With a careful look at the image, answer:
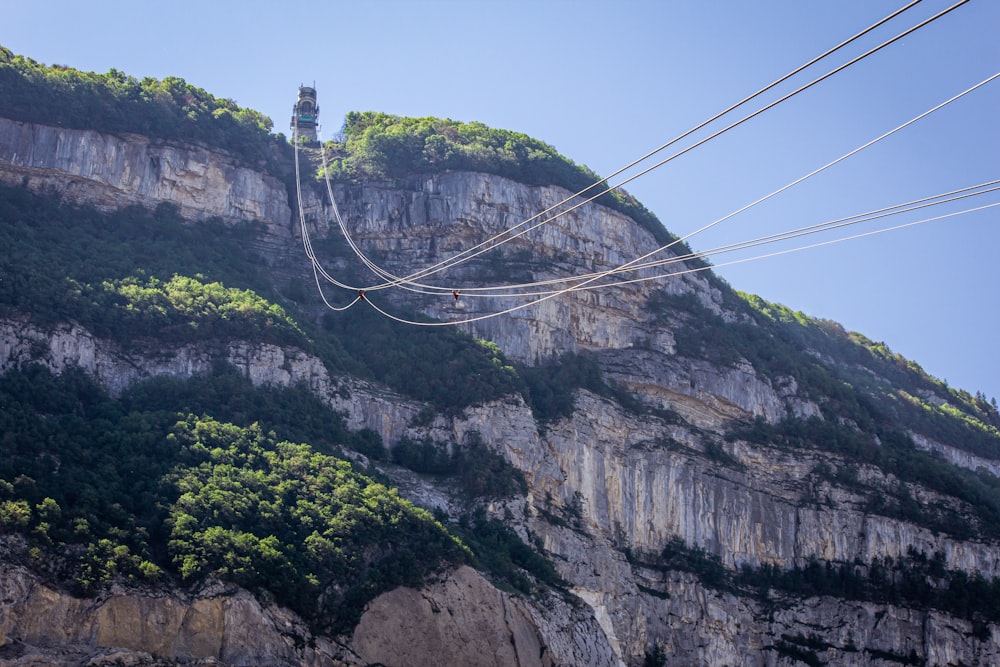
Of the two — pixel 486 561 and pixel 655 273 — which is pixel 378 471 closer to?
pixel 486 561

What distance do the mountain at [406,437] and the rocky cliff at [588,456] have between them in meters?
0.14

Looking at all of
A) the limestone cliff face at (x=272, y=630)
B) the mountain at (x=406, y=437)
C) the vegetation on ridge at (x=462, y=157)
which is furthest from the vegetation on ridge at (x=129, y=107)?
the limestone cliff face at (x=272, y=630)

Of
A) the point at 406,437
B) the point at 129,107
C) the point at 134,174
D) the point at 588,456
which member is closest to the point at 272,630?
the point at 406,437

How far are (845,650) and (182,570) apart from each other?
101 ft

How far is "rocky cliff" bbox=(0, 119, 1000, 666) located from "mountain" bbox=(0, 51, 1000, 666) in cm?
14

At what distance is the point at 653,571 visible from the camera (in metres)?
68.9

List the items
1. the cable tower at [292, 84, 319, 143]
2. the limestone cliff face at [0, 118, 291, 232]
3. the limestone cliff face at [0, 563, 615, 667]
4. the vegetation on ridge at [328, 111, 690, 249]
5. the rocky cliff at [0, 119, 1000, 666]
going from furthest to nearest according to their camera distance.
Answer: the cable tower at [292, 84, 319, 143], the vegetation on ridge at [328, 111, 690, 249], the limestone cliff face at [0, 118, 291, 232], the rocky cliff at [0, 119, 1000, 666], the limestone cliff face at [0, 563, 615, 667]

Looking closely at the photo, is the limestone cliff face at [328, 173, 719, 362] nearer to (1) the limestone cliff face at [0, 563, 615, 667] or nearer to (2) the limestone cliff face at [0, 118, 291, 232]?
(2) the limestone cliff face at [0, 118, 291, 232]

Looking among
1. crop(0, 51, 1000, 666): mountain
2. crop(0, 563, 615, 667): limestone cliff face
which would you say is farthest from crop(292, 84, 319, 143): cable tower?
crop(0, 563, 615, 667): limestone cliff face

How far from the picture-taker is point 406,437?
Result: 6812cm

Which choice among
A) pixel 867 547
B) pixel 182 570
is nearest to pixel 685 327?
pixel 867 547

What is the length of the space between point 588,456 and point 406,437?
26.7 feet

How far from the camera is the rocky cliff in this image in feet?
197

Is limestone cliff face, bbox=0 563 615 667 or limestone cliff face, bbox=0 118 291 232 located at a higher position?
limestone cliff face, bbox=0 118 291 232
